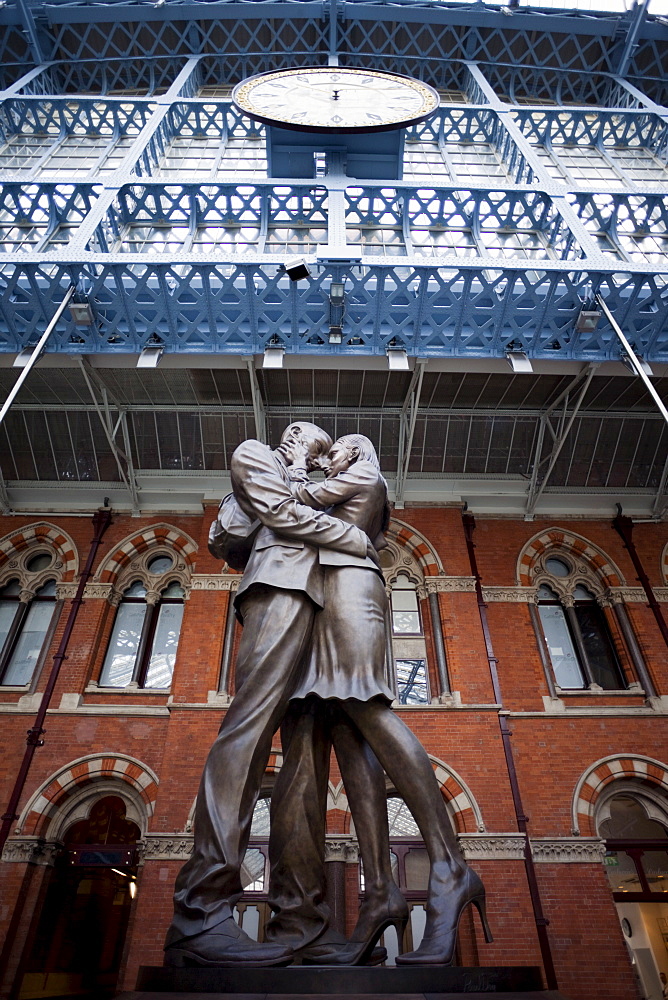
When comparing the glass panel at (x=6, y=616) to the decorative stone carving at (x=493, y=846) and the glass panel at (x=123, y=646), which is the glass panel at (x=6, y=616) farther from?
the decorative stone carving at (x=493, y=846)

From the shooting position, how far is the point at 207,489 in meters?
12.8

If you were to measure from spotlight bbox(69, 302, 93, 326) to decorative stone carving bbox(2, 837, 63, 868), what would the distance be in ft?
25.6

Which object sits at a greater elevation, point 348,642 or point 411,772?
point 348,642

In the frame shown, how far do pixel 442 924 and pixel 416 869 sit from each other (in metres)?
7.88

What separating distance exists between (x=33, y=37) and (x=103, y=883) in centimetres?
1926

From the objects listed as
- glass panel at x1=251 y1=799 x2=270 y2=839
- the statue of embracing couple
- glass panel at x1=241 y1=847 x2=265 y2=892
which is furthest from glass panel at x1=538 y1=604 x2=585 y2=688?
the statue of embracing couple

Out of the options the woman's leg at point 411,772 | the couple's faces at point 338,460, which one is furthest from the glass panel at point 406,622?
the woman's leg at point 411,772

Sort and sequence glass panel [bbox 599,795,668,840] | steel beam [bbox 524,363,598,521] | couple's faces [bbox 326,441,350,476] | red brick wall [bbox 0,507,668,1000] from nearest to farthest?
couple's faces [bbox 326,441,350,476]
red brick wall [bbox 0,507,668,1000]
glass panel [bbox 599,795,668,840]
steel beam [bbox 524,363,598,521]

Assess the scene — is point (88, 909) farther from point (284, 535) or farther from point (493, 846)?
point (284, 535)

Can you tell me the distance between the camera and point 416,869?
9.32m

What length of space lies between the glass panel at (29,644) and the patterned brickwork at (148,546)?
145 cm

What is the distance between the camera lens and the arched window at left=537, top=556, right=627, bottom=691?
11406 millimetres

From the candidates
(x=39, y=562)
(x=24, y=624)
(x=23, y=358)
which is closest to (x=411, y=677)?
(x=24, y=624)

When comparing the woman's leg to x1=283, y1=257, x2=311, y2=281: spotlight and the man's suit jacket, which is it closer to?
the man's suit jacket
